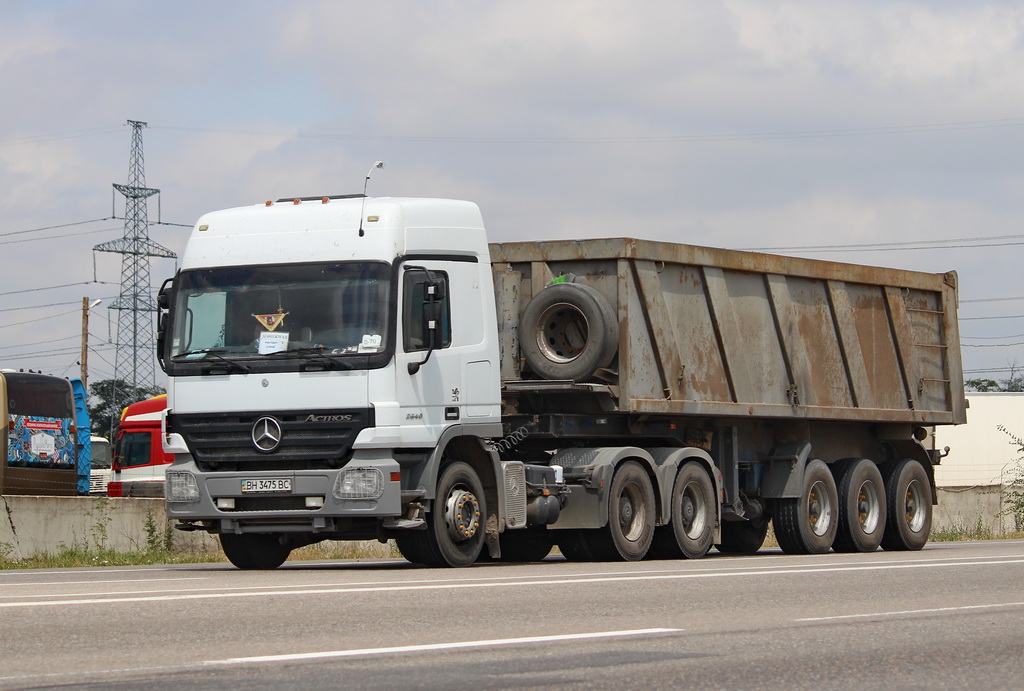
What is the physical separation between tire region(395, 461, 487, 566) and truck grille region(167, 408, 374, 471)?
A: 103cm

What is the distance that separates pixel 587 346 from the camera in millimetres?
17094

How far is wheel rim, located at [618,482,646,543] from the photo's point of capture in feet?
56.2

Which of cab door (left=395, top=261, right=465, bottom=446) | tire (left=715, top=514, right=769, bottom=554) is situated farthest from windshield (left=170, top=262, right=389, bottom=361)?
tire (left=715, top=514, right=769, bottom=554)

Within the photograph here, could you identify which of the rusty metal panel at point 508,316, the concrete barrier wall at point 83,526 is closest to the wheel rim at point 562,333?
the rusty metal panel at point 508,316

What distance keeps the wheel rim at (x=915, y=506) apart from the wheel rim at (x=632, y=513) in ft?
20.8

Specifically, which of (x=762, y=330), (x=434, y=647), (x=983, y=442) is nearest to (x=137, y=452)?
(x=762, y=330)

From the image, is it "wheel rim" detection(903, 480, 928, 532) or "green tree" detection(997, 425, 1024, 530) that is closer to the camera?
"wheel rim" detection(903, 480, 928, 532)

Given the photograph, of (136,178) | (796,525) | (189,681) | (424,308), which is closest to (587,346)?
(424,308)

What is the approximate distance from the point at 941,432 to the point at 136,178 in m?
38.2

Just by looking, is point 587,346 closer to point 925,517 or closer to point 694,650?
point 925,517

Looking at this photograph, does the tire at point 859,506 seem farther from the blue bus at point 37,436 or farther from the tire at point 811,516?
the blue bus at point 37,436

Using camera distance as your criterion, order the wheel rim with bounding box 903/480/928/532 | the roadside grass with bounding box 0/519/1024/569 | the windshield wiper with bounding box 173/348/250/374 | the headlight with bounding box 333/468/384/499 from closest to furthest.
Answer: the headlight with bounding box 333/468/384/499 → the windshield wiper with bounding box 173/348/250/374 → the roadside grass with bounding box 0/519/1024/569 → the wheel rim with bounding box 903/480/928/532

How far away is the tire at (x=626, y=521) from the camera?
16844mm

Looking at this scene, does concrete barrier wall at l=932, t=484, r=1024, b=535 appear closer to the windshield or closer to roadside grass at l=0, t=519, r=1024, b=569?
roadside grass at l=0, t=519, r=1024, b=569
